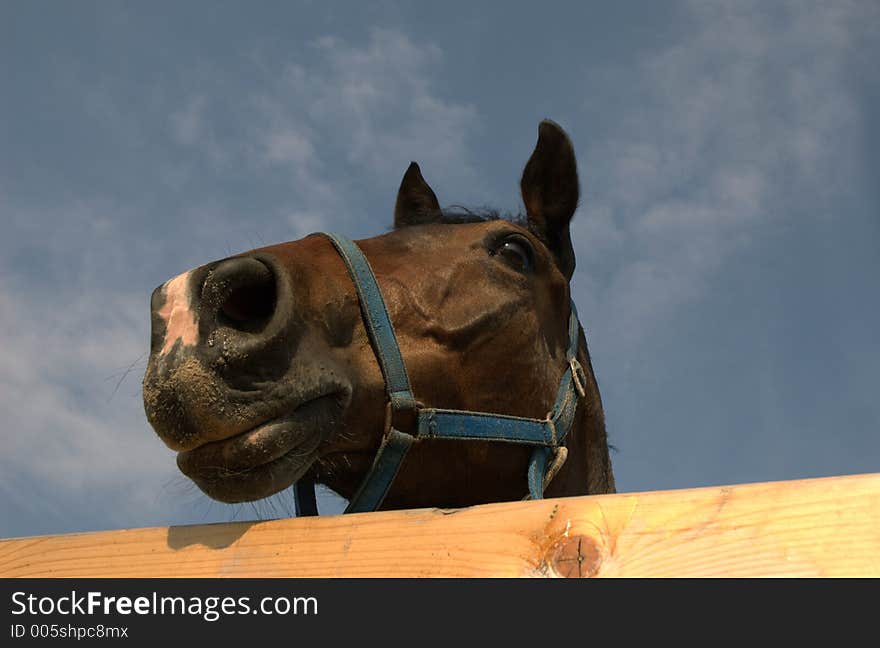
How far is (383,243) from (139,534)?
1.54 m

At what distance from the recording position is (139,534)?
218 centimetres

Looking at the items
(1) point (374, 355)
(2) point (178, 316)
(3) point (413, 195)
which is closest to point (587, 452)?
(1) point (374, 355)

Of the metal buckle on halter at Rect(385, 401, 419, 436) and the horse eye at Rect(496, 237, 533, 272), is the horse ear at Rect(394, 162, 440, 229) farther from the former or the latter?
the metal buckle on halter at Rect(385, 401, 419, 436)

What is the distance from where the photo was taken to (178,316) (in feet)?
7.66

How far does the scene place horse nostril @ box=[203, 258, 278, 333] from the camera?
2359 millimetres

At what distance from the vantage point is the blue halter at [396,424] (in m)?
2.78

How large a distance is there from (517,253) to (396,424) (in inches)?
44.9

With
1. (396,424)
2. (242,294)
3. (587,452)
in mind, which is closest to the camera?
(242,294)

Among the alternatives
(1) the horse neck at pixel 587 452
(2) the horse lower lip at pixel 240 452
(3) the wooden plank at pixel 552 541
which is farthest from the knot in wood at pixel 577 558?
(1) the horse neck at pixel 587 452

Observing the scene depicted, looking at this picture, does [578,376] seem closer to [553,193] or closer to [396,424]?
[553,193]

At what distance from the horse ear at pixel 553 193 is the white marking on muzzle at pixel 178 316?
79.9 inches

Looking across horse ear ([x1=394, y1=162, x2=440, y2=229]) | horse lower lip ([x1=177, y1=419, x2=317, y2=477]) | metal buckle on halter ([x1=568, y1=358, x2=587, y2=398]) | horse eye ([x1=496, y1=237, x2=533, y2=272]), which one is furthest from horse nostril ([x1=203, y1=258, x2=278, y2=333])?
horse ear ([x1=394, y1=162, x2=440, y2=229])
